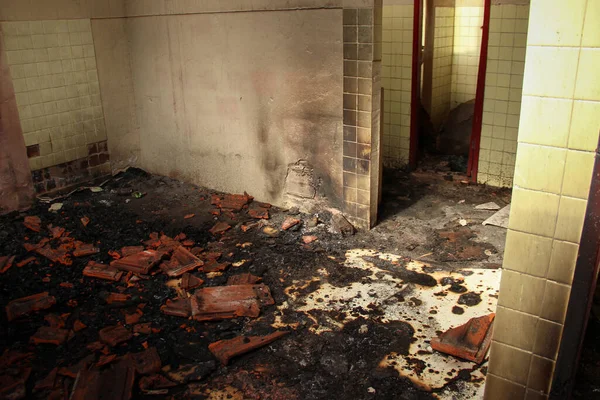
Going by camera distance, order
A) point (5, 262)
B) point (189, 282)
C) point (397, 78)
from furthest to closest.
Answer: point (397, 78), point (5, 262), point (189, 282)

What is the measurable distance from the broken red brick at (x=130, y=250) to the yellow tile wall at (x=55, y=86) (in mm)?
2153

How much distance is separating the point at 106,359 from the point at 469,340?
2682mm

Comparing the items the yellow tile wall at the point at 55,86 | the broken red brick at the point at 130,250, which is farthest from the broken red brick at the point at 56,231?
the yellow tile wall at the point at 55,86

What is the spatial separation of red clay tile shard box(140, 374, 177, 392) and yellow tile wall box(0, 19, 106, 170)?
4145 millimetres

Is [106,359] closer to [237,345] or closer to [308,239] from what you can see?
[237,345]

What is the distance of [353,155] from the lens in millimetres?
5508

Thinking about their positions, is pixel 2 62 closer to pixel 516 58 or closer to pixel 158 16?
pixel 158 16

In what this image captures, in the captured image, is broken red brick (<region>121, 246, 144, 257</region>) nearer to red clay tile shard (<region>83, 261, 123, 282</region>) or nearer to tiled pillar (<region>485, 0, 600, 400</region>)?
red clay tile shard (<region>83, 261, 123, 282</region>)

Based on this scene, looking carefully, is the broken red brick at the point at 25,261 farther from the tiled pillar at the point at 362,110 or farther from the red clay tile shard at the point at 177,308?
the tiled pillar at the point at 362,110

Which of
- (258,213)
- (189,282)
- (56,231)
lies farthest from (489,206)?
(56,231)

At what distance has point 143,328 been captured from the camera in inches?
162

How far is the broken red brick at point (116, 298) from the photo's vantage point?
14.8 ft

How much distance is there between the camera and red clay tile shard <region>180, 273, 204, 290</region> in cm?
473

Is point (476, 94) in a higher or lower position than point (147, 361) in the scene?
higher
